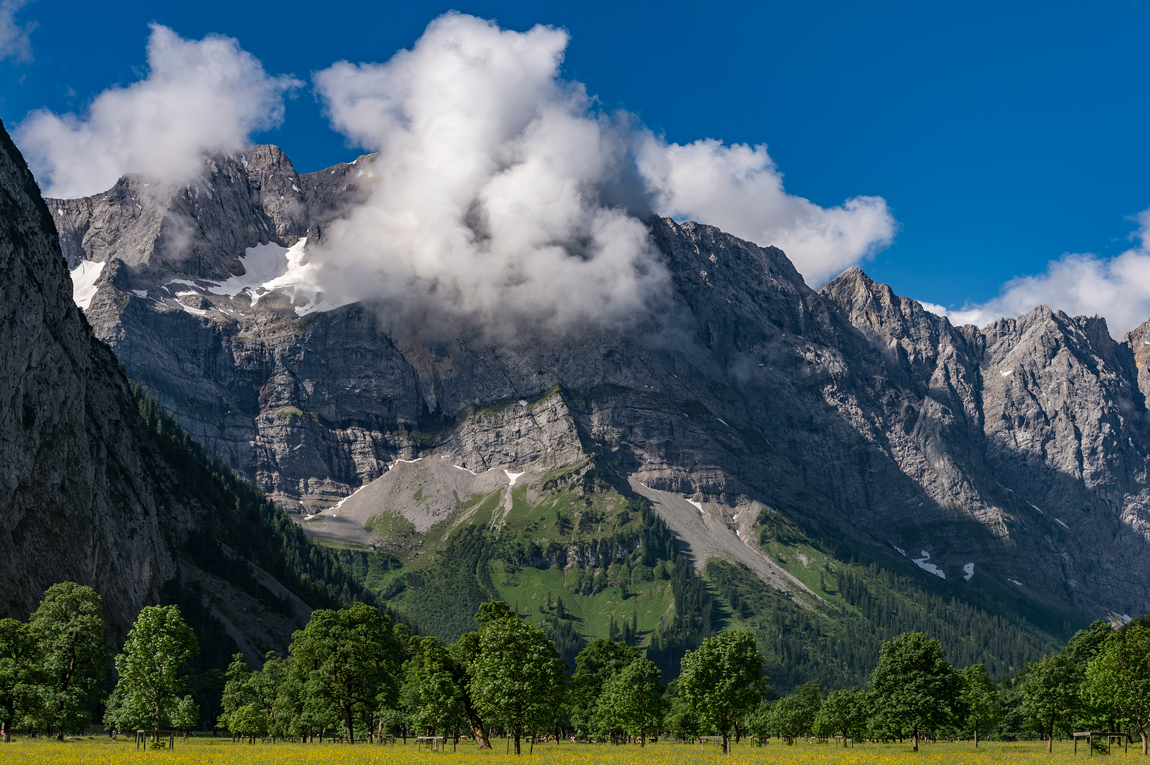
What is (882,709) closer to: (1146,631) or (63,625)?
(1146,631)

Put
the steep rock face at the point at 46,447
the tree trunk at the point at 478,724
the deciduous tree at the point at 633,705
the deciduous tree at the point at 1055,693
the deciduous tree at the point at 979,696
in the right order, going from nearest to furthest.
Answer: the tree trunk at the point at 478,724, the deciduous tree at the point at 1055,693, the deciduous tree at the point at 633,705, the deciduous tree at the point at 979,696, the steep rock face at the point at 46,447

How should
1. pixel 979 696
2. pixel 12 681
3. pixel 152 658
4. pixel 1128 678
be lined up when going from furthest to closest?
pixel 979 696
pixel 12 681
pixel 1128 678
pixel 152 658

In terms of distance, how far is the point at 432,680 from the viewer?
316ft

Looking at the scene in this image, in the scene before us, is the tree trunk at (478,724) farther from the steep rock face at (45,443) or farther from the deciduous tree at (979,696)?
the steep rock face at (45,443)

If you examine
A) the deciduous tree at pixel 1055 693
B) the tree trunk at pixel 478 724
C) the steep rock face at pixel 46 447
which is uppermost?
the steep rock face at pixel 46 447

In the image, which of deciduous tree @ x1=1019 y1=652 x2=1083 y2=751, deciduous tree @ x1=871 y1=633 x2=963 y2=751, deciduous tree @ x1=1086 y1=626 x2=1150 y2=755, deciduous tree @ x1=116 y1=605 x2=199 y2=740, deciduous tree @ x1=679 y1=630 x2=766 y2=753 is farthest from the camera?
Answer: deciduous tree @ x1=1019 y1=652 x2=1083 y2=751

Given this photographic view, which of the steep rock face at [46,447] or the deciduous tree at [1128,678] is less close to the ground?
the steep rock face at [46,447]

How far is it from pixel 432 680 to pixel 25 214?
13478cm

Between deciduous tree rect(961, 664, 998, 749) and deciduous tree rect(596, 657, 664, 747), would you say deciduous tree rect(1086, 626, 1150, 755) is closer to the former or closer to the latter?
deciduous tree rect(961, 664, 998, 749)

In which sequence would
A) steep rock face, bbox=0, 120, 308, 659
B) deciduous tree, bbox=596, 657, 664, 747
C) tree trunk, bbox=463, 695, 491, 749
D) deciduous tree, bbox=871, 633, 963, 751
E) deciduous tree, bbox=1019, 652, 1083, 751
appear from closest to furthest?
1. tree trunk, bbox=463, 695, 491, 749
2. deciduous tree, bbox=871, 633, 963, 751
3. deciduous tree, bbox=1019, 652, 1083, 751
4. deciduous tree, bbox=596, 657, 664, 747
5. steep rock face, bbox=0, 120, 308, 659

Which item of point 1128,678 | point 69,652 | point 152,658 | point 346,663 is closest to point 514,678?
point 346,663

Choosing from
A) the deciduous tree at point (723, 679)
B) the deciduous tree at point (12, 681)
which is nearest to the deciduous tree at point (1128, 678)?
the deciduous tree at point (723, 679)

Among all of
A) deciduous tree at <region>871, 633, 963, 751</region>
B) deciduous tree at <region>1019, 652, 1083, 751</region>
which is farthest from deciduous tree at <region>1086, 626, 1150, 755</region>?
deciduous tree at <region>1019, 652, 1083, 751</region>

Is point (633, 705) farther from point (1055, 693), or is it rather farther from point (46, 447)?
point (46, 447)
